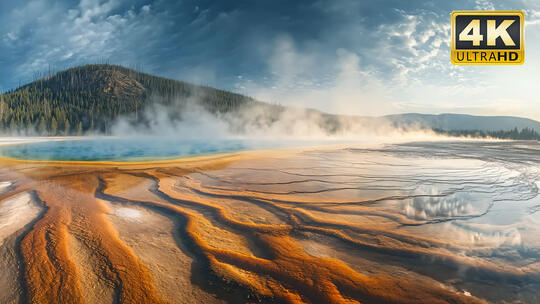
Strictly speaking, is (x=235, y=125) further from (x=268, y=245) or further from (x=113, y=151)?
(x=268, y=245)

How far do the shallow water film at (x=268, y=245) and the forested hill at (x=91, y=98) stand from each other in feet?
226

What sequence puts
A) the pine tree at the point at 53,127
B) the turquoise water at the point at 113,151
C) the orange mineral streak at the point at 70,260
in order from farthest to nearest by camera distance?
the pine tree at the point at 53,127 → the turquoise water at the point at 113,151 → the orange mineral streak at the point at 70,260

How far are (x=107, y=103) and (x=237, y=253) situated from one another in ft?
309

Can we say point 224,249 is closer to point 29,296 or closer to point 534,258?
point 29,296

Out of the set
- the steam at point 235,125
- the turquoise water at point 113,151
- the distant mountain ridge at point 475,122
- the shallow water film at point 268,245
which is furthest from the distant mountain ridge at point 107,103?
the distant mountain ridge at point 475,122

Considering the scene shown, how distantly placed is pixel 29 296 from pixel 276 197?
3.65 metres

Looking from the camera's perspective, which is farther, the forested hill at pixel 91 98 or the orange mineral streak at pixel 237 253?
the forested hill at pixel 91 98

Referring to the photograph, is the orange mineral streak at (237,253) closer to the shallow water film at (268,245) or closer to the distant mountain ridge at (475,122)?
the shallow water film at (268,245)

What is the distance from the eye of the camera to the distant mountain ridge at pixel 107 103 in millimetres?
58312

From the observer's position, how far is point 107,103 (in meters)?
78.8

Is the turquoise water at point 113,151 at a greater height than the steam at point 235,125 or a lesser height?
lesser

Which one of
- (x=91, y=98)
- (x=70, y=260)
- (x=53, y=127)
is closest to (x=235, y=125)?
(x=53, y=127)

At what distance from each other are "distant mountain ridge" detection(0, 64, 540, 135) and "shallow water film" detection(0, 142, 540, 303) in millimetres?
62571

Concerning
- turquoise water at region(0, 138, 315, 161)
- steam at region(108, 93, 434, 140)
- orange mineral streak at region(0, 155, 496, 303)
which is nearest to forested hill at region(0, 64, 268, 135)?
steam at region(108, 93, 434, 140)
